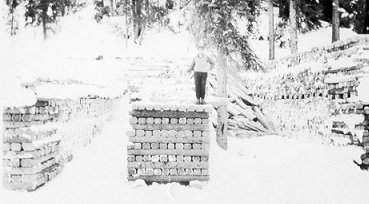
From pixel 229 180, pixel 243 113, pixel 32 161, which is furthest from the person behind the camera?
pixel 243 113

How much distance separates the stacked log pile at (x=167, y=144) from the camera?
6859 millimetres

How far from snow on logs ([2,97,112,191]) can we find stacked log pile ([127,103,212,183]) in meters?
1.27

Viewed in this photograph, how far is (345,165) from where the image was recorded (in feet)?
28.8

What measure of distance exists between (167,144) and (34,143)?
2192 mm

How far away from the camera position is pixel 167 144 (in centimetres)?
695

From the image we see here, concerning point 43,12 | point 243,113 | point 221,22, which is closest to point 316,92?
point 243,113

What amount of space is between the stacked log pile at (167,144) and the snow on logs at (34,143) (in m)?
1.27

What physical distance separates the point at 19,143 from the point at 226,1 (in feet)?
22.3

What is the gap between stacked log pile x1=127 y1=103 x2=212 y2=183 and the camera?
686cm

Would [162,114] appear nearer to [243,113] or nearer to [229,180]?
[229,180]

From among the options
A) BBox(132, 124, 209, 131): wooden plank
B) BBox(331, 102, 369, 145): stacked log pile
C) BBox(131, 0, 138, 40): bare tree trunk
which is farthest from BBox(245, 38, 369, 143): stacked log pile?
BBox(131, 0, 138, 40): bare tree trunk

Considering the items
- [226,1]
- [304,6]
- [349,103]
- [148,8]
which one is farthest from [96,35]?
[349,103]

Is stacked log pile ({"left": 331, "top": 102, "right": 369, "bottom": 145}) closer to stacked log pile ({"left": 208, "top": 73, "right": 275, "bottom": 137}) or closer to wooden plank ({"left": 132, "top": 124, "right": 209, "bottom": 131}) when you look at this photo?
stacked log pile ({"left": 208, "top": 73, "right": 275, "bottom": 137})

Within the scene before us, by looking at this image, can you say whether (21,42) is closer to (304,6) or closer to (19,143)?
(304,6)
